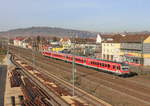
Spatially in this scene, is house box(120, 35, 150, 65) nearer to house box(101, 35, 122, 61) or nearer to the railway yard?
house box(101, 35, 122, 61)

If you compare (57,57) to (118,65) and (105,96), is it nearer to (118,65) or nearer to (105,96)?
(118,65)

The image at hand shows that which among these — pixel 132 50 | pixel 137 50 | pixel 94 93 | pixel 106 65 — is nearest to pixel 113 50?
pixel 132 50

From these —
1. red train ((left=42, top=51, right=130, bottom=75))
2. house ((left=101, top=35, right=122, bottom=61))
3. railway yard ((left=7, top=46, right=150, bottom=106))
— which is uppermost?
house ((left=101, top=35, right=122, bottom=61))

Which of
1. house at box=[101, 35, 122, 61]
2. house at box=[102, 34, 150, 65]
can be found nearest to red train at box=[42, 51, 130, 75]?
house at box=[102, 34, 150, 65]

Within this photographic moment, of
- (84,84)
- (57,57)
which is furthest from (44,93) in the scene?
(57,57)

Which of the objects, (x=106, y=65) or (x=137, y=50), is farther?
(x=137, y=50)

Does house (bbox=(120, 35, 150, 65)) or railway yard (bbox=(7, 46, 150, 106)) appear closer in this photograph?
railway yard (bbox=(7, 46, 150, 106))

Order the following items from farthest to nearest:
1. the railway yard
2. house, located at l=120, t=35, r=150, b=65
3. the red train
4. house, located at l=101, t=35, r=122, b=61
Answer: house, located at l=101, t=35, r=122, b=61 < house, located at l=120, t=35, r=150, b=65 < the red train < the railway yard

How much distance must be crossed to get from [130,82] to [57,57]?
4022 cm

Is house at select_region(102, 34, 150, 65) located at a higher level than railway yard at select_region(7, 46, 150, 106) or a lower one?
higher

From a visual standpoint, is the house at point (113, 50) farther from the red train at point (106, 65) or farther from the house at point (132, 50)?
the red train at point (106, 65)

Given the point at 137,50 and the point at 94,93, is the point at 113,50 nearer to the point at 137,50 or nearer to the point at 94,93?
the point at 137,50

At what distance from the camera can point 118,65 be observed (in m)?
35.9

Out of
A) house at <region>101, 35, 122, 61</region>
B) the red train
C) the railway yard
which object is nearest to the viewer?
the railway yard
